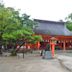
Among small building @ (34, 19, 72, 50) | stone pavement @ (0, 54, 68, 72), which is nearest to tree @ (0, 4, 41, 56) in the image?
stone pavement @ (0, 54, 68, 72)

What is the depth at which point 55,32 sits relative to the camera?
4825 centimetres

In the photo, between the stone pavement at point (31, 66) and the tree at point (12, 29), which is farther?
the tree at point (12, 29)

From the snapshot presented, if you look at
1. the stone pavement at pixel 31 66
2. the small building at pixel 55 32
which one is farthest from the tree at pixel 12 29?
the small building at pixel 55 32

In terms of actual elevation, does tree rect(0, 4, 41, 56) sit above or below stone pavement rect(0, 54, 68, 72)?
above

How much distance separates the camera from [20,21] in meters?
33.5

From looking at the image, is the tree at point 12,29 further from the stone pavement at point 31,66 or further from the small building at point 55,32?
the small building at point 55,32

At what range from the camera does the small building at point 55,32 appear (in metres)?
44.9

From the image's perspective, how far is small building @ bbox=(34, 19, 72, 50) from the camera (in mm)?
44875

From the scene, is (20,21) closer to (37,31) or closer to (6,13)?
(6,13)

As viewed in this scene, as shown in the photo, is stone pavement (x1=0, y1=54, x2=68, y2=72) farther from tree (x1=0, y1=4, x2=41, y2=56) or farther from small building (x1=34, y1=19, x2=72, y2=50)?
small building (x1=34, y1=19, x2=72, y2=50)

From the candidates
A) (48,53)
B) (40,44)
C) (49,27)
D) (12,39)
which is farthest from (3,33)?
(49,27)

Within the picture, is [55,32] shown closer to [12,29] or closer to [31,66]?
[12,29]

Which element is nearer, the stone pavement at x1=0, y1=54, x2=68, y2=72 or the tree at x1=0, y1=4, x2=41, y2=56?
the stone pavement at x1=0, y1=54, x2=68, y2=72

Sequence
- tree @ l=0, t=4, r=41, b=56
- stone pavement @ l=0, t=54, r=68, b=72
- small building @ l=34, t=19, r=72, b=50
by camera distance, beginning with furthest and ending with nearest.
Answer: small building @ l=34, t=19, r=72, b=50
tree @ l=0, t=4, r=41, b=56
stone pavement @ l=0, t=54, r=68, b=72
